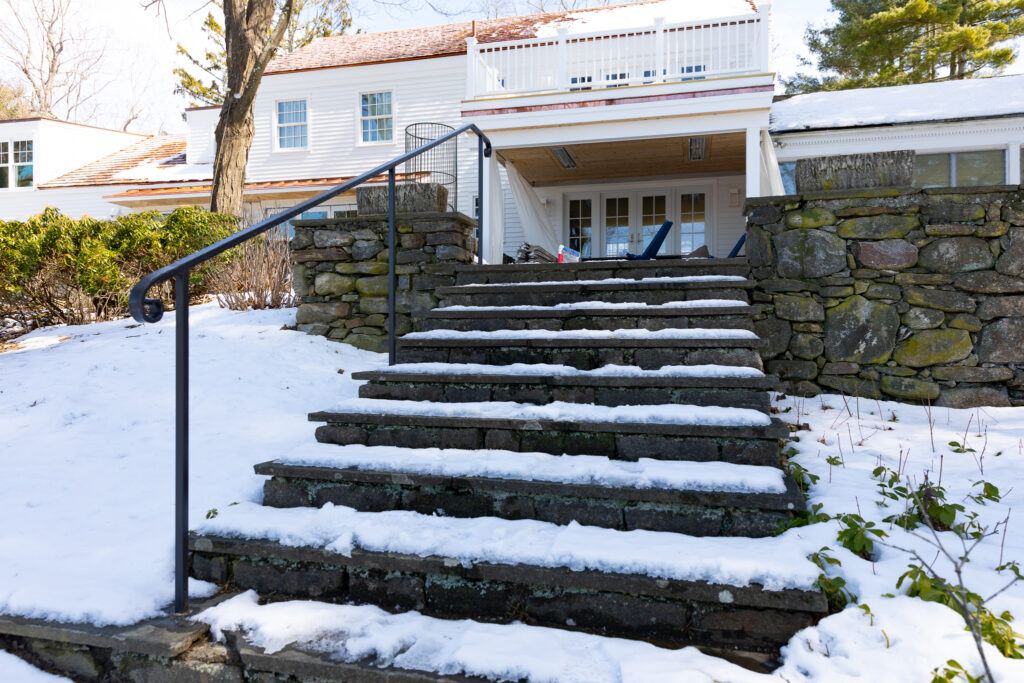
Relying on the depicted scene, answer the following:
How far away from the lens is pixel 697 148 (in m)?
8.11

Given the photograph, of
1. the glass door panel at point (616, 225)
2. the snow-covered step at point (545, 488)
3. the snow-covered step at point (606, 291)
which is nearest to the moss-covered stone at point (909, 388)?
the snow-covered step at point (606, 291)

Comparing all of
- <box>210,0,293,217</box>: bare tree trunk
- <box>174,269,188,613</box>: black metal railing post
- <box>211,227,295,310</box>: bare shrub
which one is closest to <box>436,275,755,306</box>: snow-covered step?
<box>174,269,188,613</box>: black metal railing post

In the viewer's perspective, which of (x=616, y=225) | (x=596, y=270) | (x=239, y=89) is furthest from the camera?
(x=616, y=225)

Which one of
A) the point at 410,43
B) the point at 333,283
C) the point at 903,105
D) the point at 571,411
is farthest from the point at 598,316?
the point at 410,43

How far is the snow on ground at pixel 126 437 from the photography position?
205 centimetres

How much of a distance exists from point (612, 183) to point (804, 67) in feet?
31.0

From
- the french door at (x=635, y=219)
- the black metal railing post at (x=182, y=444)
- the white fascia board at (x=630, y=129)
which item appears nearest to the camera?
the black metal railing post at (x=182, y=444)

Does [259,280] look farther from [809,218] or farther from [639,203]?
[639,203]

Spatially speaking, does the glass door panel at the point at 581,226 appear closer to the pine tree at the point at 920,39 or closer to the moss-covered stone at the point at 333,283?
the moss-covered stone at the point at 333,283

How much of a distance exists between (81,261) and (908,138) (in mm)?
9599

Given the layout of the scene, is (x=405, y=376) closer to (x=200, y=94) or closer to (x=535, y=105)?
(x=535, y=105)

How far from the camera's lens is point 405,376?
9.55ft

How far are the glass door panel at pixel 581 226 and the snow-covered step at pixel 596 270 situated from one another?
6036 mm

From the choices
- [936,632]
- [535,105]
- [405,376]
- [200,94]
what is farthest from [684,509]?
[200,94]
